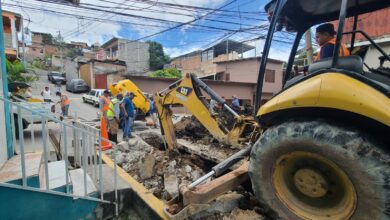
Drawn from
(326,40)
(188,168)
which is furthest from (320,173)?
(188,168)

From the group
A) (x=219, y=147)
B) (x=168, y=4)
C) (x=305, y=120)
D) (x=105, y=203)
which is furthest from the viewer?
(x=168, y=4)

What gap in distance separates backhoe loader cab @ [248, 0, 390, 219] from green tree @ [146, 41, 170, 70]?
40014mm

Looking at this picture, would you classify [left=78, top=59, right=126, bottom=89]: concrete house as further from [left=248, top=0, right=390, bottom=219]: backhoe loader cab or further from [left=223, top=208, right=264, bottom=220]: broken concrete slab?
[left=248, top=0, right=390, bottom=219]: backhoe loader cab

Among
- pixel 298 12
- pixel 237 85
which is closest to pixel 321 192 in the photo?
pixel 298 12

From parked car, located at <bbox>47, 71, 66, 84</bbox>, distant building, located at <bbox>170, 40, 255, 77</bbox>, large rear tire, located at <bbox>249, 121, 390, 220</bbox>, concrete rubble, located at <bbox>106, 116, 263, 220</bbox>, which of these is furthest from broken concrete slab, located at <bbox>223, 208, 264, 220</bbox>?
parked car, located at <bbox>47, 71, 66, 84</bbox>

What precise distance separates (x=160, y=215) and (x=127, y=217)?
0.85 metres

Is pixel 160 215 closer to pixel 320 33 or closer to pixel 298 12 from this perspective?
pixel 320 33

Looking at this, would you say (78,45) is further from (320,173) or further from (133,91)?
(320,173)

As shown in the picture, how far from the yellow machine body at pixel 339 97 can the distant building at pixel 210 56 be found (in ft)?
92.8

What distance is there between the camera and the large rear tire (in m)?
1.80

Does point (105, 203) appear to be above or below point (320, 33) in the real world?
below

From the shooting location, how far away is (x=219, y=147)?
524cm

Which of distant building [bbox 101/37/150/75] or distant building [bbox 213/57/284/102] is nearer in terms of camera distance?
distant building [bbox 213/57/284/102]

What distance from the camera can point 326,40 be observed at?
9.18 ft
